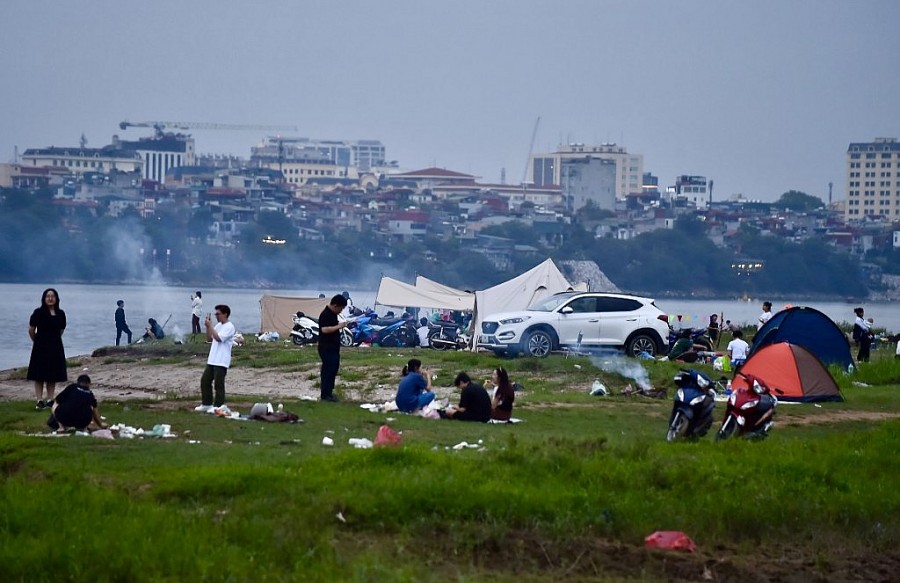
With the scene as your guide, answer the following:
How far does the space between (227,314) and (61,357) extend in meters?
2.53

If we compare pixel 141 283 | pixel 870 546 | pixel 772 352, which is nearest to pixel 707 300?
pixel 141 283

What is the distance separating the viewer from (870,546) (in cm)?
1377

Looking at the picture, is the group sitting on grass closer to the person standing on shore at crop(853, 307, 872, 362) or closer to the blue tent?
the blue tent

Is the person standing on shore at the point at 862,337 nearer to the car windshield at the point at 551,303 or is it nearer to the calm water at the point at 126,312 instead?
the car windshield at the point at 551,303

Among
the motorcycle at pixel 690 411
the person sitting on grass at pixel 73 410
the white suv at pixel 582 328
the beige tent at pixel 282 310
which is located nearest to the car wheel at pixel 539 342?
the white suv at pixel 582 328

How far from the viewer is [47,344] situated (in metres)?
19.8

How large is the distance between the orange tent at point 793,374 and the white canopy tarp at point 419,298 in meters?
23.6

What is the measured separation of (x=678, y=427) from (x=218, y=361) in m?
6.19

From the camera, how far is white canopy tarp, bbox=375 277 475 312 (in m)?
48.4

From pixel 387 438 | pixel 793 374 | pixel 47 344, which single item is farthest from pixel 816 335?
pixel 47 344

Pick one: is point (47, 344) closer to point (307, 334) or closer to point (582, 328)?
point (582, 328)

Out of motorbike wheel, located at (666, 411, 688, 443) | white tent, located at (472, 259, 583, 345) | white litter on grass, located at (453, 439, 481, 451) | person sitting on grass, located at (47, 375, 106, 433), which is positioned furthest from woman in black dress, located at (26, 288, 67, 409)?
white tent, located at (472, 259, 583, 345)

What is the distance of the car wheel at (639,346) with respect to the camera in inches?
1262

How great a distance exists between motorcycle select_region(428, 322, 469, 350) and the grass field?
21.8m
